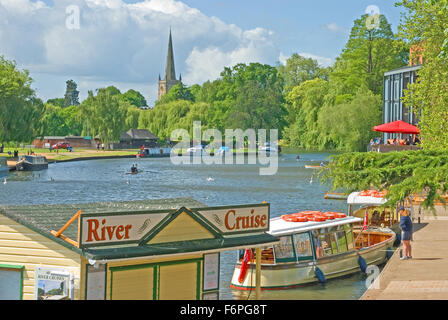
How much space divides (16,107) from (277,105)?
209 ft

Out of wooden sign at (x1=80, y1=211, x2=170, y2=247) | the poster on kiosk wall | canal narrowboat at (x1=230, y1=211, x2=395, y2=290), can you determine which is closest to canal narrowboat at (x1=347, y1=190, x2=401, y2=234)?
canal narrowboat at (x1=230, y1=211, x2=395, y2=290)

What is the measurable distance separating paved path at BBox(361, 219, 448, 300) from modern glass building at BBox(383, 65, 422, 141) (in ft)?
178

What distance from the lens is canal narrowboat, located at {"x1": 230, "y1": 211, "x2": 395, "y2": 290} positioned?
25062 mm

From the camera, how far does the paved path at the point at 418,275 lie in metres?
20.4

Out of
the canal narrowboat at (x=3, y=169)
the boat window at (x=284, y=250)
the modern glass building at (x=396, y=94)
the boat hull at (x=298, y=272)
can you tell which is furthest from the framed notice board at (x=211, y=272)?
the canal narrowboat at (x=3, y=169)

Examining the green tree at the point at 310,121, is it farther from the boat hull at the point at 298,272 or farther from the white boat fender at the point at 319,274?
the white boat fender at the point at 319,274

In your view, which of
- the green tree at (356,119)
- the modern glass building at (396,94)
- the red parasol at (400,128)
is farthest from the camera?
the green tree at (356,119)

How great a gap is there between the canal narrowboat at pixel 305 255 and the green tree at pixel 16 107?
240ft

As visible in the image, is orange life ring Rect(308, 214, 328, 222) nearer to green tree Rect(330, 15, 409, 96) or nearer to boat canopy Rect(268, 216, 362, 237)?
boat canopy Rect(268, 216, 362, 237)

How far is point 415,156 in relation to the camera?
1928 centimetres

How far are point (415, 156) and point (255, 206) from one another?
5335 mm

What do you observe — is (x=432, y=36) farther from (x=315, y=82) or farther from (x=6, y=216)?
(x=315, y=82)

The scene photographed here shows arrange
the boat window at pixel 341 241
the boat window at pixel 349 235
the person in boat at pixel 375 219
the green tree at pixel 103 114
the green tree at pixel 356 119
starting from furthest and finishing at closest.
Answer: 1. the green tree at pixel 103 114
2. the green tree at pixel 356 119
3. the person in boat at pixel 375 219
4. the boat window at pixel 349 235
5. the boat window at pixel 341 241
